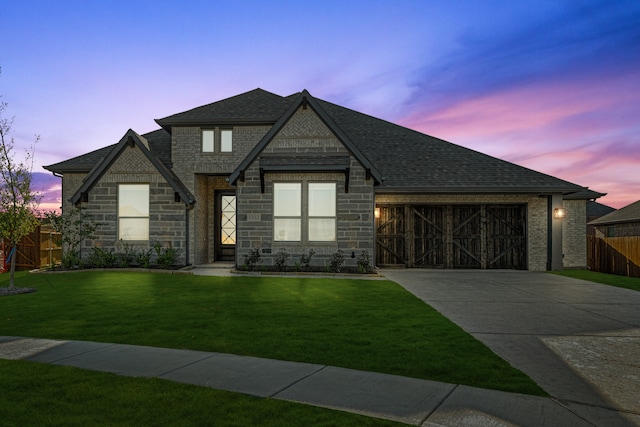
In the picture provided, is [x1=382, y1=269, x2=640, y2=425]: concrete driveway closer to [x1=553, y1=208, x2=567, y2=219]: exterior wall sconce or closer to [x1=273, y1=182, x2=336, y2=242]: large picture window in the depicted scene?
[x1=273, y1=182, x2=336, y2=242]: large picture window

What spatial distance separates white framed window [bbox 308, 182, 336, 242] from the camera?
17266 millimetres

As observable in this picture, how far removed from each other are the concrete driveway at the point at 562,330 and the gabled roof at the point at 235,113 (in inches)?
388

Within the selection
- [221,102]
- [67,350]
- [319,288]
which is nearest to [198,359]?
[67,350]

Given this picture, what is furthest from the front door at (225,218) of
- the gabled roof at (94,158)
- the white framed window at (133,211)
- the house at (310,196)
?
the white framed window at (133,211)

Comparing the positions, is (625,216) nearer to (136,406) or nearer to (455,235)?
(455,235)

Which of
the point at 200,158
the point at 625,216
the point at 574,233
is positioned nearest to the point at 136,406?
the point at 200,158

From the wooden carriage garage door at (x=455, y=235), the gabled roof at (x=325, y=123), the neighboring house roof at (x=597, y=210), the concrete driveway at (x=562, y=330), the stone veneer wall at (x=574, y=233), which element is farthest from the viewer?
the neighboring house roof at (x=597, y=210)

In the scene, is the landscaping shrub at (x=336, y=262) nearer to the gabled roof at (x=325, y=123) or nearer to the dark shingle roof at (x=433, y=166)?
the gabled roof at (x=325, y=123)

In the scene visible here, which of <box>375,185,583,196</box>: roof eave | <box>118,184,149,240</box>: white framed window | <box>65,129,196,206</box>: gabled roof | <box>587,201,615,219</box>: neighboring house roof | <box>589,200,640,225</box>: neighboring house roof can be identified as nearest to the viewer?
<box>65,129,196,206</box>: gabled roof

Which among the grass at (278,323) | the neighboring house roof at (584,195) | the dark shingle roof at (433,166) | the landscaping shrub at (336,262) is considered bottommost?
the grass at (278,323)

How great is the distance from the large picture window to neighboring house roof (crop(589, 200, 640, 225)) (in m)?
23.2

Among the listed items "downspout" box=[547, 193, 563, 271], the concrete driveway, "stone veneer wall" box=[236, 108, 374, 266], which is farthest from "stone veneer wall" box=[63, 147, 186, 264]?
"downspout" box=[547, 193, 563, 271]

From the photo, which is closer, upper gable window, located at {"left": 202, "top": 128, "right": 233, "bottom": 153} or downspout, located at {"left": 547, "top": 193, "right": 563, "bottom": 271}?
downspout, located at {"left": 547, "top": 193, "right": 563, "bottom": 271}

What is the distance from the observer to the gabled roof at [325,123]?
17.0 meters
